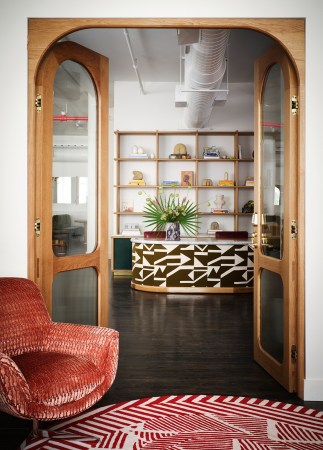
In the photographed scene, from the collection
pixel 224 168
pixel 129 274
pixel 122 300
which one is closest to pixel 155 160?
pixel 224 168

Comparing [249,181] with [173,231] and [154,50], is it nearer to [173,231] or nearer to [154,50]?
[173,231]

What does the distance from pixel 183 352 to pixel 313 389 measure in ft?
4.49

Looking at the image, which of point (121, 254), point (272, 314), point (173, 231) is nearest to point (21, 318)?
point (272, 314)

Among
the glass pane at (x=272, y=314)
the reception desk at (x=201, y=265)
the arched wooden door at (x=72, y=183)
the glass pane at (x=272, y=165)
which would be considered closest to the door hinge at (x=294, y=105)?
the glass pane at (x=272, y=165)

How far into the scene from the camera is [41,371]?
2.29 metres

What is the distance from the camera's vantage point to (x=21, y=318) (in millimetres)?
2668

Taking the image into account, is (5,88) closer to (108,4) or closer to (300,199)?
(108,4)

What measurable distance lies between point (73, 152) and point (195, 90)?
12.1ft

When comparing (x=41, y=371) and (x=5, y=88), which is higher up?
(x=5, y=88)

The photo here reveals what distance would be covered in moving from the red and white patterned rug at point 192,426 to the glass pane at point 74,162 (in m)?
1.24

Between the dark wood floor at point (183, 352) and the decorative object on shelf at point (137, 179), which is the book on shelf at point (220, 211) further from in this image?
the dark wood floor at point (183, 352)

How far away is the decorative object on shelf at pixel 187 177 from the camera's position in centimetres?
957

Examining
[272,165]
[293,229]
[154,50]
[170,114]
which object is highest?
[154,50]

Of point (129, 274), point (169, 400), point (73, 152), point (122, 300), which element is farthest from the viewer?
point (129, 274)
